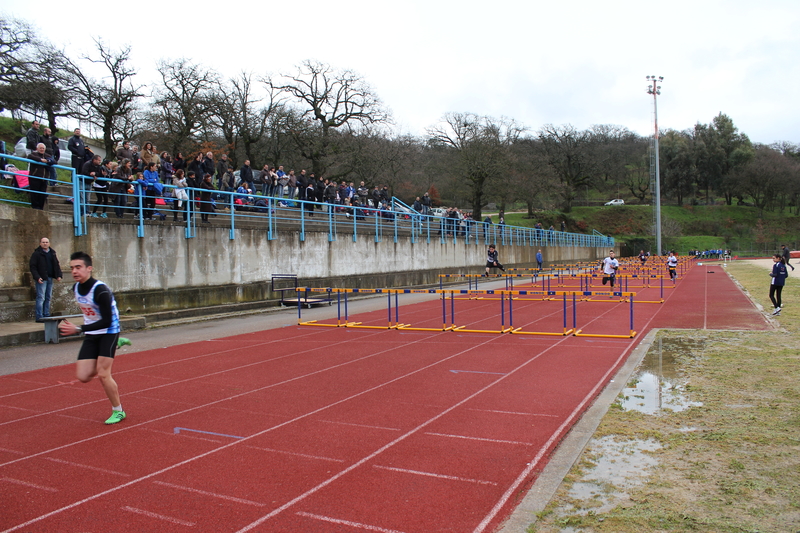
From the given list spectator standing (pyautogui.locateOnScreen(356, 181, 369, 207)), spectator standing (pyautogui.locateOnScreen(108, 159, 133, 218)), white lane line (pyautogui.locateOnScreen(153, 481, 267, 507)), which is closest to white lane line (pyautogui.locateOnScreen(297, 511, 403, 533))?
white lane line (pyautogui.locateOnScreen(153, 481, 267, 507))

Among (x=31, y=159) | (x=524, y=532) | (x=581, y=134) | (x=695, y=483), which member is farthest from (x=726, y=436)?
Result: (x=581, y=134)

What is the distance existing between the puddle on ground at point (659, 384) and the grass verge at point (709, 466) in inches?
5.3

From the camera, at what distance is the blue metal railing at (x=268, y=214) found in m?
14.1

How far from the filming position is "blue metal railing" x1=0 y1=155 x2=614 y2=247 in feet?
46.2

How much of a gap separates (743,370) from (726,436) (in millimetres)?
3429

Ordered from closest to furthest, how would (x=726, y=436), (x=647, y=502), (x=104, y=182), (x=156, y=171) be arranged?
Answer: (x=647, y=502) → (x=726, y=436) → (x=104, y=182) → (x=156, y=171)

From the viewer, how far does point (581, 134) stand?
88125 millimetres

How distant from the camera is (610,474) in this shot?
4602 millimetres

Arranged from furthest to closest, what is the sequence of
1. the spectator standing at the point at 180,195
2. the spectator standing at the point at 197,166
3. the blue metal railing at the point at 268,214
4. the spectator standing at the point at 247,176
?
the spectator standing at the point at 247,176
the spectator standing at the point at 197,166
the spectator standing at the point at 180,195
the blue metal railing at the point at 268,214

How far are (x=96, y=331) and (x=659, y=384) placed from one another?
23.6 ft

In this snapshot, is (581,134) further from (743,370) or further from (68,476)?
(68,476)

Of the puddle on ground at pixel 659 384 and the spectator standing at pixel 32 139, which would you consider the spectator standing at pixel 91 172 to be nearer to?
the spectator standing at pixel 32 139

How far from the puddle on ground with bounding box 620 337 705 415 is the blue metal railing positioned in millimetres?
12215

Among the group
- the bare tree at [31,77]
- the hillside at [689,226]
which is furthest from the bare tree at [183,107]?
the hillside at [689,226]
